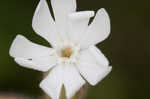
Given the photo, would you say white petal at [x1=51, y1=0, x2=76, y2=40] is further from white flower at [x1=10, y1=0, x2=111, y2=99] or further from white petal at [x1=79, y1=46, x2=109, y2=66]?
white petal at [x1=79, y1=46, x2=109, y2=66]

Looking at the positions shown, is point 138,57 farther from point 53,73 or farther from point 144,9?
point 53,73

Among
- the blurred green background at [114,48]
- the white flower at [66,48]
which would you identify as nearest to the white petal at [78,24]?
the white flower at [66,48]

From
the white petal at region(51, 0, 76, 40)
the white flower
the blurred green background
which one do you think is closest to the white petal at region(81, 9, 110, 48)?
the white flower

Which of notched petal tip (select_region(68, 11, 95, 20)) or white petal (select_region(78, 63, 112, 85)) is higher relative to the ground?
notched petal tip (select_region(68, 11, 95, 20))

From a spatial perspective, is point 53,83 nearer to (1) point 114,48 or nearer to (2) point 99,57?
(2) point 99,57

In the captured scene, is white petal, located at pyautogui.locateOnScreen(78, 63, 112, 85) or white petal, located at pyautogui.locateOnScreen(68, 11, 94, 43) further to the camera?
white petal, located at pyautogui.locateOnScreen(68, 11, 94, 43)

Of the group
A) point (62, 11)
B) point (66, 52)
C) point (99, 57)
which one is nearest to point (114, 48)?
point (66, 52)

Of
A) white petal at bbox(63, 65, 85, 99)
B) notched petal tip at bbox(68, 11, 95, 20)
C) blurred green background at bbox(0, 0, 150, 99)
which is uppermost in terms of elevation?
notched petal tip at bbox(68, 11, 95, 20)
